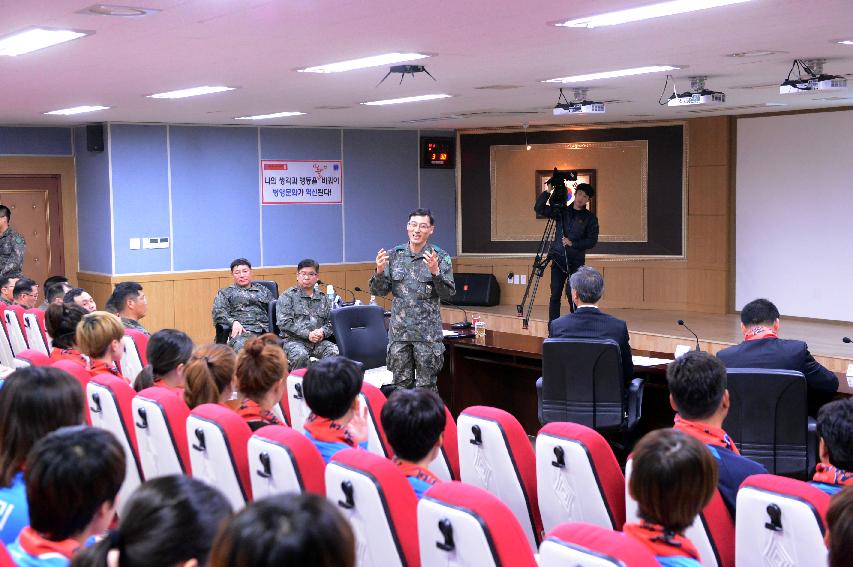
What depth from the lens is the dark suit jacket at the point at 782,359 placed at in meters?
4.59

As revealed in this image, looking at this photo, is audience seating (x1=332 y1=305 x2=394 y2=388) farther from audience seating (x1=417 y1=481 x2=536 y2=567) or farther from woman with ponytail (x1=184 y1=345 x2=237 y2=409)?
audience seating (x1=417 y1=481 x2=536 y2=567)

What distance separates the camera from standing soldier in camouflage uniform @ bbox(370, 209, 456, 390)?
21.5 ft

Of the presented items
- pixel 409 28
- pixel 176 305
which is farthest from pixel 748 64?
pixel 176 305

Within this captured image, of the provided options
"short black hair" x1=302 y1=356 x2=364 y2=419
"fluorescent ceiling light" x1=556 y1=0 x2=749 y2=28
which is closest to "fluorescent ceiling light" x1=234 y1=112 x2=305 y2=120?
"fluorescent ceiling light" x1=556 y1=0 x2=749 y2=28

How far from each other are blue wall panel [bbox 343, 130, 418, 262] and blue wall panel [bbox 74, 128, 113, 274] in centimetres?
324

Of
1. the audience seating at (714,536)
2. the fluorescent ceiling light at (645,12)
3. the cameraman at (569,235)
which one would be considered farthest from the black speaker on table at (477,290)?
the audience seating at (714,536)

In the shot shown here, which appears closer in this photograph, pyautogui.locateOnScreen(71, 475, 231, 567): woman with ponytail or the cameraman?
pyautogui.locateOnScreen(71, 475, 231, 567): woman with ponytail

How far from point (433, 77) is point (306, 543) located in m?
6.59

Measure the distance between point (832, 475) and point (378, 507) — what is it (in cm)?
141

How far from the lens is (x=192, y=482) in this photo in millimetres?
1742

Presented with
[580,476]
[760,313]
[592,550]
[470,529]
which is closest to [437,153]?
[760,313]

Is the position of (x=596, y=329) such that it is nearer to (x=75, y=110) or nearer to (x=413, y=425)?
(x=413, y=425)

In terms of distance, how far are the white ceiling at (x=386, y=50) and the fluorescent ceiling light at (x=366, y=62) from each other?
16 centimetres

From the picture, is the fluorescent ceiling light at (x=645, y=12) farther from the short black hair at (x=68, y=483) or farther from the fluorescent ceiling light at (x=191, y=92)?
the fluorescent ceiling light at (x=191, y=92)
